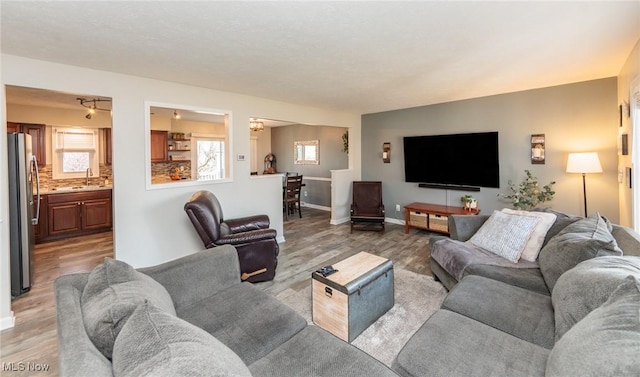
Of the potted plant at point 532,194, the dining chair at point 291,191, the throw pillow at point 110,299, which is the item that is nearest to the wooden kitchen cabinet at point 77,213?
the dining chair at point 291,191

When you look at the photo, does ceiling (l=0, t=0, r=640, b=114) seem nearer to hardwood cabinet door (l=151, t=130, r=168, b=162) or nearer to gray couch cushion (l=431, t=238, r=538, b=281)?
gray couch cushion (l=431, t=238, r=538, b=281)

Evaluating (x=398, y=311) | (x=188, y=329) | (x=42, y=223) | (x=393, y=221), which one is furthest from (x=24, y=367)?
(x=393, y=221)

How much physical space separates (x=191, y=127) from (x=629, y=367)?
7.72 metres

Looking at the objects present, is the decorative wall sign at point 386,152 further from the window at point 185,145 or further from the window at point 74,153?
the window at point 74,153

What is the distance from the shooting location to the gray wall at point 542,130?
12.6ft

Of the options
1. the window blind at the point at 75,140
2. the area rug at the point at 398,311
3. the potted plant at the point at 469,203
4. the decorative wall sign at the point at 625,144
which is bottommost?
the area rug at the point at 398,311

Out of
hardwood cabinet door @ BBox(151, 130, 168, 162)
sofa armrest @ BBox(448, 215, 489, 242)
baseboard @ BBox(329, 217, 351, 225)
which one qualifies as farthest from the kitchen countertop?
sofa armrest @ BBox(448, 215, 489, 242)

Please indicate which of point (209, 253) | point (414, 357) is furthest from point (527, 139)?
point (209, 253)

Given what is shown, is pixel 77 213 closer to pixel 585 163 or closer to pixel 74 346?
pixel 74 346

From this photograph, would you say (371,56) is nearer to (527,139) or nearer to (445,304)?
(445,304)

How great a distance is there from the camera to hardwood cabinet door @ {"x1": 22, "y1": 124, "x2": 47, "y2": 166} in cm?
495

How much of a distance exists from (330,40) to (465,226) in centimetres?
246

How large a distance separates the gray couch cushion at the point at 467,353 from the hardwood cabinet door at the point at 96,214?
605 centimetres

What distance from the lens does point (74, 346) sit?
920 mm
